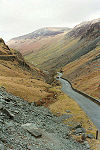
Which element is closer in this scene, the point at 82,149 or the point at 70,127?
the point at 82,149

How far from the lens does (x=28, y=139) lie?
19953 mm

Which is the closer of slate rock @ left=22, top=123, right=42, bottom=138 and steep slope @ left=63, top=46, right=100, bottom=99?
slate rock @ left=22, top=123, right=42, bottom=138

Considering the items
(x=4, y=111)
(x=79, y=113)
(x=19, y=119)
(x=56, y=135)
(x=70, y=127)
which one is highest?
(x=4, y=111)

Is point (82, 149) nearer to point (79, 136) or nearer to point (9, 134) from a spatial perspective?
point (79, 136)

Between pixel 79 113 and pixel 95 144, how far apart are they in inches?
680

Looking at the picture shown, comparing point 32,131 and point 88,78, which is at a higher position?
point 32,131

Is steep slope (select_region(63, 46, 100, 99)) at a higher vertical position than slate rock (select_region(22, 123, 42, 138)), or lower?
lower

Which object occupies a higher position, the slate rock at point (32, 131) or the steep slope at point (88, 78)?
the slate rock at point (32, 131)

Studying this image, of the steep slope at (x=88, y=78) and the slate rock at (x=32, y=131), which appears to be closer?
the slate rock at (x=32, y=131)

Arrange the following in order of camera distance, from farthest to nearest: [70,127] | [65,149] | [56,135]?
[70,127]
[56,135]
[65,149]

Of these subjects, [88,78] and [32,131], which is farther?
[88,78]

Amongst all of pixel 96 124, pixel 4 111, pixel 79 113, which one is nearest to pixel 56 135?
pixel 4 111

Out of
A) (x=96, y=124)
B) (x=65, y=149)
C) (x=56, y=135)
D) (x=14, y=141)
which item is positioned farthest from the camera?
(x=96, y=124)

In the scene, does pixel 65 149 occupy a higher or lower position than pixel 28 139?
lower
